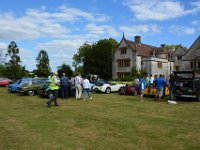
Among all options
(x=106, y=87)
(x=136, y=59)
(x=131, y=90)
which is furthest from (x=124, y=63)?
(x=131, y=90)

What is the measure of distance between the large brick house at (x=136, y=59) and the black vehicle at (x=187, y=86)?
A: 1361 inches

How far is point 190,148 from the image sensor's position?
25.1 ft

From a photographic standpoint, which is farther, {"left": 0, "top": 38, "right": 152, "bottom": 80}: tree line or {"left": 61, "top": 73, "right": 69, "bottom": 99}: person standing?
{"left": 0, "top": 38, "right": 152, "bottom": 80}: tree line

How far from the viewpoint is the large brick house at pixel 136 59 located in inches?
2224

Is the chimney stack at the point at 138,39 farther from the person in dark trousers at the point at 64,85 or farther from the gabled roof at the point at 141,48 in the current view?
the person in dark trousers at the point at 64,85

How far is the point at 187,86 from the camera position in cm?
2048

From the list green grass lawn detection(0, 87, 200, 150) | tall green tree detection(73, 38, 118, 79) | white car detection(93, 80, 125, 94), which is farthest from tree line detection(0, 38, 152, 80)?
green grass lawn detection(0, 87, 200, 150)

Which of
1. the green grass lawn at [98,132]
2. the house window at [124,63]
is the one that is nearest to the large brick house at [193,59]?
the house window at [124,63]

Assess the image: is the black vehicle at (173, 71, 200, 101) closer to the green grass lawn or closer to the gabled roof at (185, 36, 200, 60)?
the green grass lawn

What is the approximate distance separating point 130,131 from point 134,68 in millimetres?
45310

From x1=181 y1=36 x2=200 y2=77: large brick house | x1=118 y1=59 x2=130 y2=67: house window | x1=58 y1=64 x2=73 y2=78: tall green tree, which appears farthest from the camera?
x1=58 y1=64 x2=73 y2=78: tall green tree

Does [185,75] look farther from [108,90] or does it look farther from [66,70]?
[66,70]

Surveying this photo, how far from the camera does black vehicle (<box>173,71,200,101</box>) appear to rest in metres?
20.1

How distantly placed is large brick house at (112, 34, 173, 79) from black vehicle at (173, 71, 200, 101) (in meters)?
34.6
